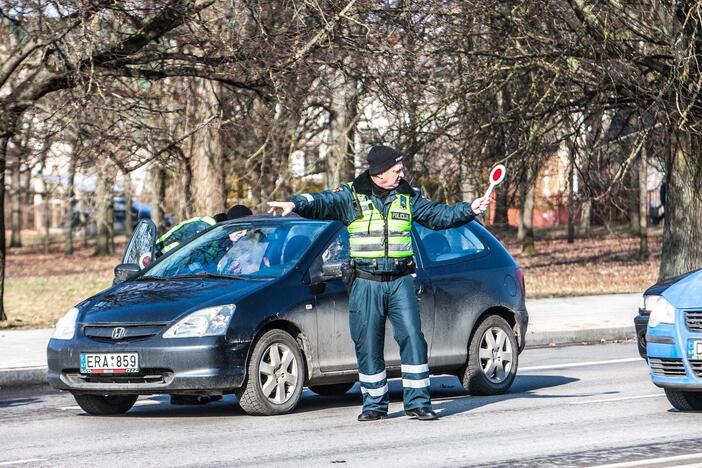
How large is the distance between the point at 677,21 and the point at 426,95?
4.88m

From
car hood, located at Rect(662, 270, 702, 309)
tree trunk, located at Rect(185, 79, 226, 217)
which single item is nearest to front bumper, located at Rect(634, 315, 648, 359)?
car hood, located at Rect(662, 270, 702, 309)

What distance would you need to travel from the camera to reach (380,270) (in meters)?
9.56

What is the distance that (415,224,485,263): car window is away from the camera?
11.3 metres

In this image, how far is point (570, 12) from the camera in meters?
22.1

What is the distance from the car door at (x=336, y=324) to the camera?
10.4 m

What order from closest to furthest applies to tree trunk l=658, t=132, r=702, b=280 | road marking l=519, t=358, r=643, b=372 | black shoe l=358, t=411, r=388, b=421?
black shoe l=358, t=411, r=388, b=421
road marking l=519, t=358, r=643, b=372
tree trunk l=658, t=132, r=702, b=280

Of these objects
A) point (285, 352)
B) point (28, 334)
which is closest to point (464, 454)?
point (285, 352)

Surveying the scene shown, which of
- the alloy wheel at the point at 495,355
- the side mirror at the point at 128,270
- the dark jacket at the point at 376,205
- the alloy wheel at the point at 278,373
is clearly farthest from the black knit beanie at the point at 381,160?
the side mirror at the point at 128,270

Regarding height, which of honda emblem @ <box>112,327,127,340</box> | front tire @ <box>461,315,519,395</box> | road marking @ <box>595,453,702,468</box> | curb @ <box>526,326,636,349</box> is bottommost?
curb @ <box>526,326,636,349</box>

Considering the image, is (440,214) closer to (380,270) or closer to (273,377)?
(380,270)

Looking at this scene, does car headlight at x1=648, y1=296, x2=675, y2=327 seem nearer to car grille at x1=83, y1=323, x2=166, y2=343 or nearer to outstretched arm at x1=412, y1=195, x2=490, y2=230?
outstretched arm at x1=412, y1=195, x2=490, y2=230

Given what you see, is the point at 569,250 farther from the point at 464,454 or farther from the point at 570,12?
the point at 464,454

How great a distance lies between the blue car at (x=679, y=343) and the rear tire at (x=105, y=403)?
152 inches

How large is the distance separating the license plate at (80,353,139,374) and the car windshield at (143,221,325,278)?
43.4 inches
